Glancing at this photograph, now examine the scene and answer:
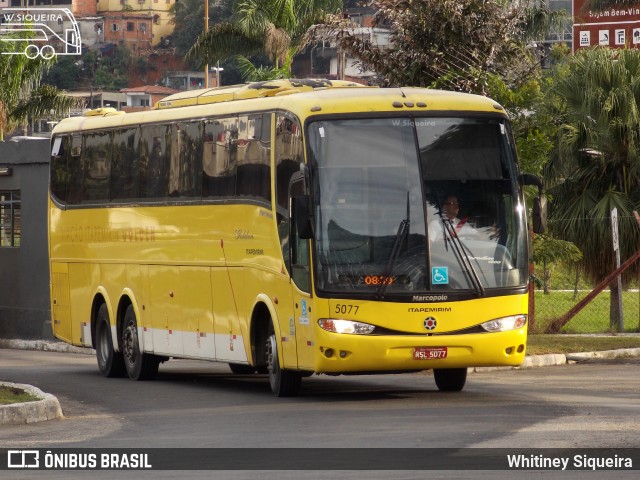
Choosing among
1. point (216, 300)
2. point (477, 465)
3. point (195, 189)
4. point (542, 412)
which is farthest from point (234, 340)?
point (477, 465)

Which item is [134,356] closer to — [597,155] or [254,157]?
[254,157]

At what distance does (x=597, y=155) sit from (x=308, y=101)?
1359 centimetres

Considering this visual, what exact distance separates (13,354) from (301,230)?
16.3 m

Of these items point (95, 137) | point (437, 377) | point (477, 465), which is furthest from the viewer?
point (95, 137)

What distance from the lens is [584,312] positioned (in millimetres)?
41281

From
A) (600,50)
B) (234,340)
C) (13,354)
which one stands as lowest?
(13,354)

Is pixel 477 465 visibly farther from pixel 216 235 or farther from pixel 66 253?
pixel 66 253

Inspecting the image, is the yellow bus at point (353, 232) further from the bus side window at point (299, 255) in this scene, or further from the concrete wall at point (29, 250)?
the concrete wall at point (29, 250)

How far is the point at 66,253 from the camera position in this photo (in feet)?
80.6

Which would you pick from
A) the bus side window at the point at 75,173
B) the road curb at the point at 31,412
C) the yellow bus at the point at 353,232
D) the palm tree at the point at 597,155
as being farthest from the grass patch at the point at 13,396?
the palm tree at the point at 597,155

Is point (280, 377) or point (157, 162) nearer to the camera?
point (280, 377)

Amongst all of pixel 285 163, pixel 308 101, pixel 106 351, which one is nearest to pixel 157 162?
pixel 106 351

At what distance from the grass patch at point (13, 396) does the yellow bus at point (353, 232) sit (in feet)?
8.87

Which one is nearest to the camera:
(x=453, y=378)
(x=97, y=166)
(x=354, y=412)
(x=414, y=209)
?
(x=354, y=412)
